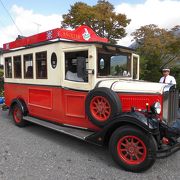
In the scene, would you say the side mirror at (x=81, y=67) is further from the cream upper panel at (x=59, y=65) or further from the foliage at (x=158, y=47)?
the foliage at (x=158, y=47)

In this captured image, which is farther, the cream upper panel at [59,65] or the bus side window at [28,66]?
the bus side window at [28,66]

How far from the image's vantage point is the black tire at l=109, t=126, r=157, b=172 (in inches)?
164

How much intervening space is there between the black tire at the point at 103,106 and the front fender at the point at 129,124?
0.18m

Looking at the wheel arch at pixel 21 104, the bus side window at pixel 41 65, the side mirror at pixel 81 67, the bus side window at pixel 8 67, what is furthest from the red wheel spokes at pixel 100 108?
the bus side window at pixel 8 67

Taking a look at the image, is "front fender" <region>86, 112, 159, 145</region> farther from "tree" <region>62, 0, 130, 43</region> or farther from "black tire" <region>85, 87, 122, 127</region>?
"tree" <region>62, 0, 130, 43</region>

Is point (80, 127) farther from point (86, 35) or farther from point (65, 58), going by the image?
point (86, 35)

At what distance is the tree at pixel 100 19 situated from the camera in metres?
20.2

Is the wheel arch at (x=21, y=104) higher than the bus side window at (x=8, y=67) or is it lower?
lower

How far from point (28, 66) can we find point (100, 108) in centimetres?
304

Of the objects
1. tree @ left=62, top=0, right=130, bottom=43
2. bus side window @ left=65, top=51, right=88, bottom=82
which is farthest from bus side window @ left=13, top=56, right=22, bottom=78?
tree @ left=62, top=0, right=130, bottom=43

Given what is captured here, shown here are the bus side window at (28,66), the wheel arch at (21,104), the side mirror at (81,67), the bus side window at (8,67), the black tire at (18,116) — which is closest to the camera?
the side mirror at (81,67)

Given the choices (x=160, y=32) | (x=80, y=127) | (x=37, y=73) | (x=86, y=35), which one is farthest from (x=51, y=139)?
(x=160, y=32)

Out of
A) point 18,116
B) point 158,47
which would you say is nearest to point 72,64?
point 18,116

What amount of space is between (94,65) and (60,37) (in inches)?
48.3
